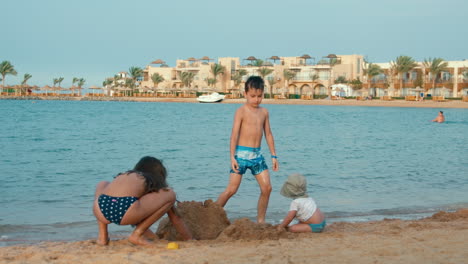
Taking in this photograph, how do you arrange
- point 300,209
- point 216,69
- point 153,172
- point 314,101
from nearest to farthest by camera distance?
1. point 153,172
2. point 300,209
3. point 314,101
4. point 216,69

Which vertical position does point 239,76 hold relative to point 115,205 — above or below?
above

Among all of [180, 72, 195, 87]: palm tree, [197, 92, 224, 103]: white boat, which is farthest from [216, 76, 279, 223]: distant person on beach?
[180, 72, 195, 87]: palm tree

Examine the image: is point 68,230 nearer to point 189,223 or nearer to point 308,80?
point 189,223

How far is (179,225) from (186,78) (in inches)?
3833

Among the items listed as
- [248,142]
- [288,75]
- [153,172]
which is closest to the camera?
[153,172]

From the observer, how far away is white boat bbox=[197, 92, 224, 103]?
94.2 metres

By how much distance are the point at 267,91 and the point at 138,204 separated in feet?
313

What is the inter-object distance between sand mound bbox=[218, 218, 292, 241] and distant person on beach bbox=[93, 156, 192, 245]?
2.15 feet

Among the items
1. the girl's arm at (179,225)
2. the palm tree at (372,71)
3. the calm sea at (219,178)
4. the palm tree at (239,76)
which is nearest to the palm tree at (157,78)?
the palm tree at (239,76)

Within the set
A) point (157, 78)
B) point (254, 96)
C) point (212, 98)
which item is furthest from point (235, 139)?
point (157, 78)

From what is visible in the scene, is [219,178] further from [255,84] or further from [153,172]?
[153,172]

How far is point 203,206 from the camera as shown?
571 centimetres

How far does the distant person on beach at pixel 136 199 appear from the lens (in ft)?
14.7

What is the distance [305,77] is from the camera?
92750mm
